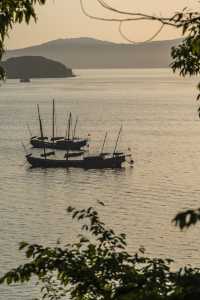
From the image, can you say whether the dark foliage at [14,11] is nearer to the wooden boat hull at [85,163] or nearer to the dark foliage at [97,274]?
the dark foliage at [97,274]

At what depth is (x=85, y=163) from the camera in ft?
313

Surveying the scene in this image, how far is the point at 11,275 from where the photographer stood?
355 inches

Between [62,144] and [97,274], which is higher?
[97,274]

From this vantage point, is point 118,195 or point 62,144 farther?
point 62,144

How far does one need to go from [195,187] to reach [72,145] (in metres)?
47.4

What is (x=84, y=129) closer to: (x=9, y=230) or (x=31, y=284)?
(x=9, y=230)

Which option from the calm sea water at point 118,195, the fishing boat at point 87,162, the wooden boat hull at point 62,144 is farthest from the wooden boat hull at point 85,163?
the wooden boat hull at point 62,144

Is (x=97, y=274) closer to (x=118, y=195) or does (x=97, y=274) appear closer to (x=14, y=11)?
(x=14, y=11)

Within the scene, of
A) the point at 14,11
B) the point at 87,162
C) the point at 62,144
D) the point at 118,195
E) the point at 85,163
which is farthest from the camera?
the point at 62,144

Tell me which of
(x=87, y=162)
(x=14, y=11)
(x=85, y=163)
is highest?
(x=14, y=11)

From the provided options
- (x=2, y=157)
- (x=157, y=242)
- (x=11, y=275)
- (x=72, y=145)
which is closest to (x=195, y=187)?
(x=157, y=242)

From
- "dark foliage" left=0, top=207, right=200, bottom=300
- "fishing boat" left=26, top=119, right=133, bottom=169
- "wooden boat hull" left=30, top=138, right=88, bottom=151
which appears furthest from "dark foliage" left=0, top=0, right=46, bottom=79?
"wooden boat hull" left=30, top=138, right=88, bottom=151

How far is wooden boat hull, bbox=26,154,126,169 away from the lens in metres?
94.6

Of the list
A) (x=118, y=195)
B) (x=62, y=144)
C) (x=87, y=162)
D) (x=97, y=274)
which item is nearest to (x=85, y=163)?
(x=87, y=162)
